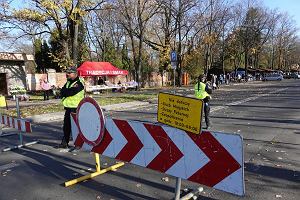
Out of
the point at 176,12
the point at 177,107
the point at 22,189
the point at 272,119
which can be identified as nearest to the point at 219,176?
the point at 177,107

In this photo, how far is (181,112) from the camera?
15.7ft

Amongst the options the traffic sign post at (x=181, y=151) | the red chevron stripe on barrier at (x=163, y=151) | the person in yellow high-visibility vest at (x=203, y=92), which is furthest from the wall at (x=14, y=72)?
the red chevron stripe on barrier at (x=163, y=151)

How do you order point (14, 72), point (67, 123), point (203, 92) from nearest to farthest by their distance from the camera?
point (67, 123) < point (203, 92) < point (14, 72)

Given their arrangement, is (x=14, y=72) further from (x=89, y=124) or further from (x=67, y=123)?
(x=89, y=124)

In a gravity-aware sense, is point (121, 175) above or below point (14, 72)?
below

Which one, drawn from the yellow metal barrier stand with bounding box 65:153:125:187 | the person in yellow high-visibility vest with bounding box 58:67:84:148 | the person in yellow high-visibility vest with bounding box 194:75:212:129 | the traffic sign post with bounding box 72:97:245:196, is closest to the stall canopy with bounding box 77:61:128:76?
the person in yellow high-visibility vest with bounding box 194:75:212:129

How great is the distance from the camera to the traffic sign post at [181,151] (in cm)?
419

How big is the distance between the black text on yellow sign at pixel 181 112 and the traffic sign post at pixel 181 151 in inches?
3.7

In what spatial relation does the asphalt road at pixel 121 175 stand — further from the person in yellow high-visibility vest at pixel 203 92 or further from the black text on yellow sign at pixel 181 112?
the person in yellow high-visibility vest at pixel 203 92

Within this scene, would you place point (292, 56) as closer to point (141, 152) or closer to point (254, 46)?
point (254, 46)

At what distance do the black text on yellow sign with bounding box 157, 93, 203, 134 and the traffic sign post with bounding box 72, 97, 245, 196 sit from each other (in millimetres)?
95

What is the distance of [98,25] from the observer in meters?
55.5

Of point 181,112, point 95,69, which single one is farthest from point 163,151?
point 95,69

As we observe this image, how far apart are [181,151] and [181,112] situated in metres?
0.51
